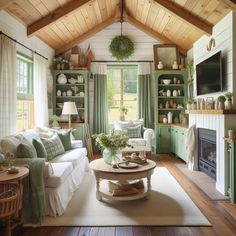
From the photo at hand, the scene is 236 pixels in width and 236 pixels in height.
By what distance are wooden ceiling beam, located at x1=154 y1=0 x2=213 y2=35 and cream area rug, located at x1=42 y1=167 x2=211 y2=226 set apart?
305cm

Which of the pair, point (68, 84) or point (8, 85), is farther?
point (68, 84)

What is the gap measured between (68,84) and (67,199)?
13.2 feet

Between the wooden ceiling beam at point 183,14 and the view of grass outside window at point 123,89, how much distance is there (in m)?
2.56

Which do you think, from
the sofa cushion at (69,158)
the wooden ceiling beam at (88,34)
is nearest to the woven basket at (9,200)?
the sofa cushion at (69,158)

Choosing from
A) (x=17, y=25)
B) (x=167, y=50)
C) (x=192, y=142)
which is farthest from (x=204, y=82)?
(x=17, y=25)

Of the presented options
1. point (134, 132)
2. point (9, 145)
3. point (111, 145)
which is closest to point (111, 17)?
point (134, 132)

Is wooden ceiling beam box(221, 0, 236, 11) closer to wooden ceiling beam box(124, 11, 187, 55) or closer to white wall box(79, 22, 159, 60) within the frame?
wooden ceiling beam box(124, 11, 187, 55)

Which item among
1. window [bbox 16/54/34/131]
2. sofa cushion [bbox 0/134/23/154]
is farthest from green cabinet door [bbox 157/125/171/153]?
sofa cushion [bbox 0/134/23/154]

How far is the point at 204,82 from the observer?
4.88 meters

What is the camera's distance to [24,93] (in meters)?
5.06

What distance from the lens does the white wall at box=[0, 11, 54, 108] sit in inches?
159

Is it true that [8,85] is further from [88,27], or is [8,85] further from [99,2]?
[88,27]

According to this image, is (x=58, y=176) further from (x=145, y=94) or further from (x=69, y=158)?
(x=145, y=94)

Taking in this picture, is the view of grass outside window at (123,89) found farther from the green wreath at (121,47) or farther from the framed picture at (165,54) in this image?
the framed picture at (165,54)
